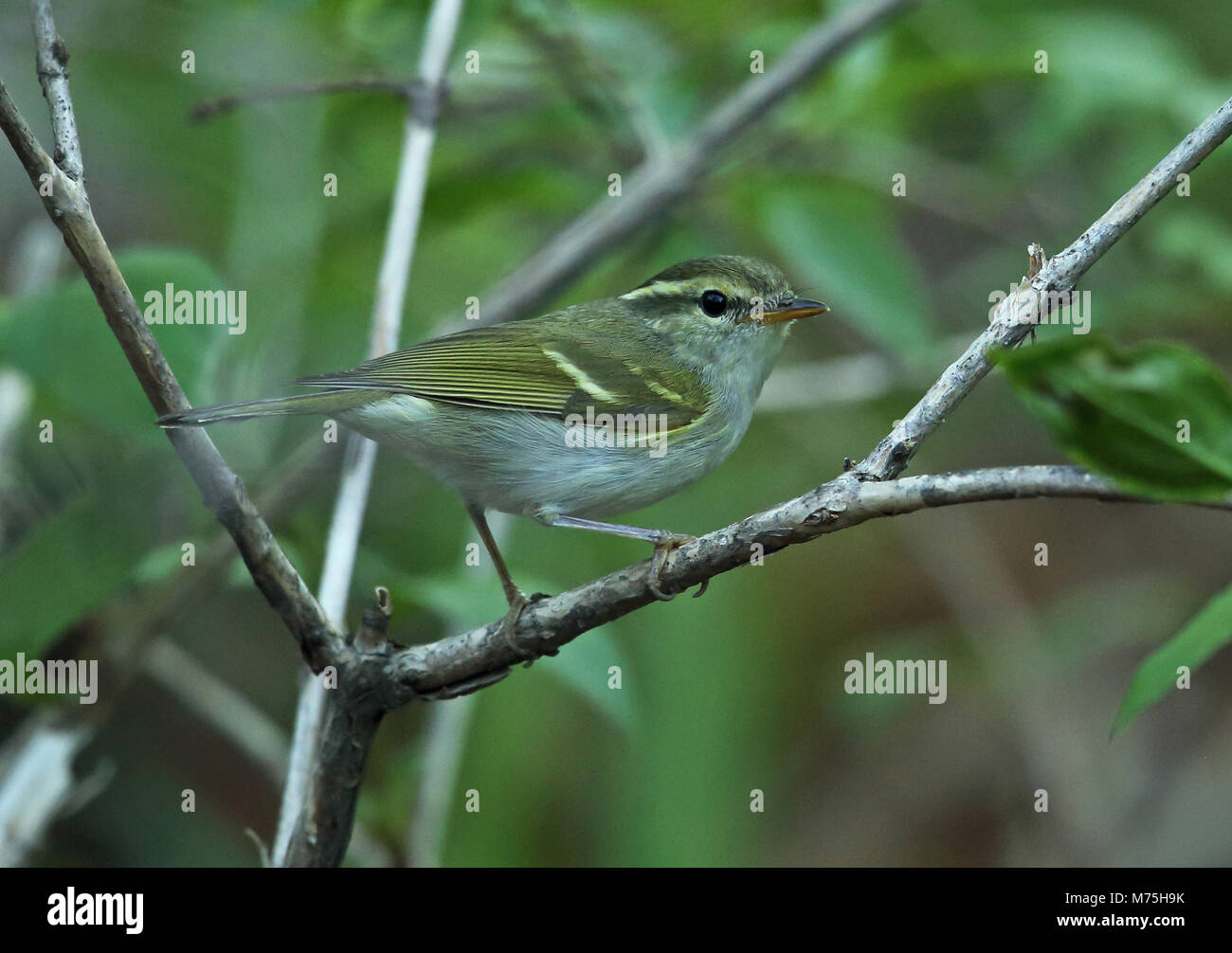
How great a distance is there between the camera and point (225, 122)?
13.6ft

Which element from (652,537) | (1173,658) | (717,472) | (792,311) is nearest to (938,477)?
(1173,658)

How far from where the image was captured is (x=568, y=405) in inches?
115

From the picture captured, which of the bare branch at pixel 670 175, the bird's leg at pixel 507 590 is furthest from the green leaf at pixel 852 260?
the bird's leg at pixel 507 590

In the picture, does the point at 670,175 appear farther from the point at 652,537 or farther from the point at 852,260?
the point at 652,537

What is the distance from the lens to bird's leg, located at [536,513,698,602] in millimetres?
1849

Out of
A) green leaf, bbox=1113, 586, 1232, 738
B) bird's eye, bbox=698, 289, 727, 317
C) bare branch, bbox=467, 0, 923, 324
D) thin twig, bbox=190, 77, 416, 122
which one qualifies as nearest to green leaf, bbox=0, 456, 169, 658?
thin twig, bbox=190, 77, 416, 122

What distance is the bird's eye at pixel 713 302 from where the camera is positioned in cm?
333

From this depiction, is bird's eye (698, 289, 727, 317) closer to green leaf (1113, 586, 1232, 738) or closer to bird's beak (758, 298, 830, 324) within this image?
bird's beak (758, 298, 830, 324)

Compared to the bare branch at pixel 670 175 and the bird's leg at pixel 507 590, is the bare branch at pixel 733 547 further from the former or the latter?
the bare branch at pixel 670 175

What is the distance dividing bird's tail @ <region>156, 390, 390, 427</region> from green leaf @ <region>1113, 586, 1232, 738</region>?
149 centimetres

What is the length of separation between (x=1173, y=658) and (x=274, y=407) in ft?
5.78

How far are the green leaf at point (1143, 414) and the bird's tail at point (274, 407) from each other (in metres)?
1.26
